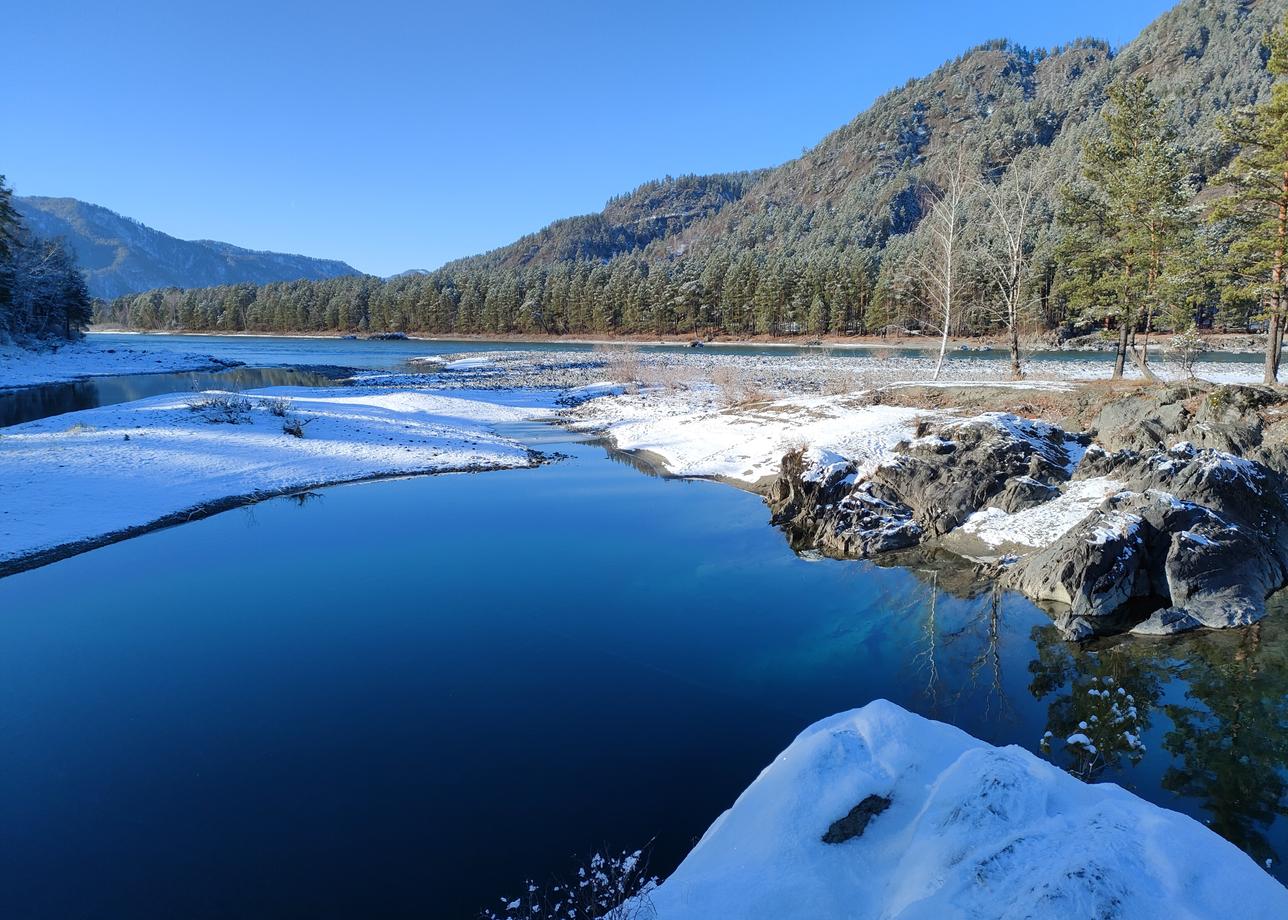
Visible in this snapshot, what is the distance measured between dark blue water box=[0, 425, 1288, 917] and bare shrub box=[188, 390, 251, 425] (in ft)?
46.4

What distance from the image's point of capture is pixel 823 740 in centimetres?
679

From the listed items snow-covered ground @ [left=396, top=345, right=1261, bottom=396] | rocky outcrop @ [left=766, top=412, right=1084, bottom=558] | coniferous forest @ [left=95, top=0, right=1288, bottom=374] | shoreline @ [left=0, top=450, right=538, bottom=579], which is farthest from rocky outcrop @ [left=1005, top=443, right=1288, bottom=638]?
shoreline @ [left=0, top=450, right=538, bottom=579]

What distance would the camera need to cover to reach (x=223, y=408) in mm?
30703

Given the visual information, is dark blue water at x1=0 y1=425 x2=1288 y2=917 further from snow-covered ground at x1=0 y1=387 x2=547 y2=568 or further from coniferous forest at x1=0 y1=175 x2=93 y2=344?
coniferous forest at x1=0 y1=175 x2=93 y2=344

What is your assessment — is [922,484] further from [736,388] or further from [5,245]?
[5,245]

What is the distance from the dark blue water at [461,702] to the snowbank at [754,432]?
719 cm

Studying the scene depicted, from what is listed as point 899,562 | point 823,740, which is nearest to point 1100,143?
point 899,562

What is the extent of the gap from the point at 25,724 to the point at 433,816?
654cm

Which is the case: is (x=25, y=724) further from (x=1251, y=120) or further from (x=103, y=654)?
(x=1251, y=120)

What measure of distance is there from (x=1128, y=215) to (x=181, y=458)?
1491 inches

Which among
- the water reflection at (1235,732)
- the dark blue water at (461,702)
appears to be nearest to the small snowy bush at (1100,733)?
the dark blue water at (461,702)

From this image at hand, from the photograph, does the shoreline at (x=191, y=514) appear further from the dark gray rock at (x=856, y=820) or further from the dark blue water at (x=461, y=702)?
the dark gray rock at (x=856, y=820)

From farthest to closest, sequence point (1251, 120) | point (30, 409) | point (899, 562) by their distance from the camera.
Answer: point (30, 409) → point (1251, 120) → point (899, 562)

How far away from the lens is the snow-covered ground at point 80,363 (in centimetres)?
5559
